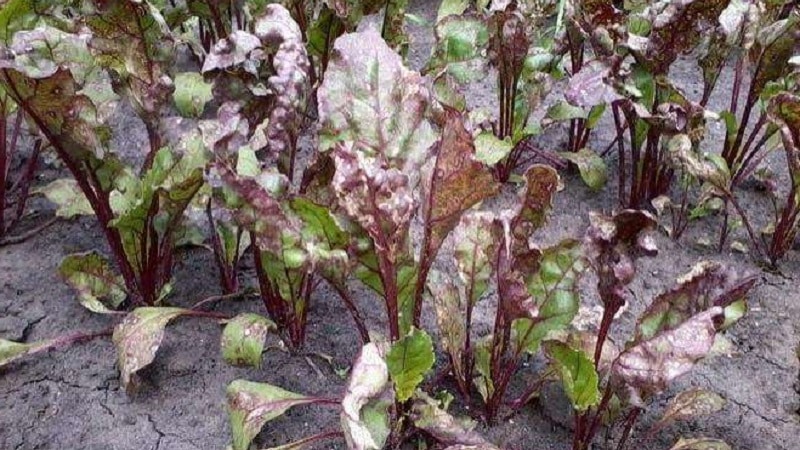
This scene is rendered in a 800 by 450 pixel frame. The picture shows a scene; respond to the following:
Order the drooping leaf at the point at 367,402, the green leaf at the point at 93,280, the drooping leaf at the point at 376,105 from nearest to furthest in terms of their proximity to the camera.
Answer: the drooping leaf at the point at 367,402, the drooping leaf at the point at 376,105, the green leaf at the point at 93,280

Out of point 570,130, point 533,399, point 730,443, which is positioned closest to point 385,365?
point 533,399

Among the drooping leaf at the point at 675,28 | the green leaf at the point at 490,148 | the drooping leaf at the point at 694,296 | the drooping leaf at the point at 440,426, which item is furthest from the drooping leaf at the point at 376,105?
the drooping leaf at the point at 675,28

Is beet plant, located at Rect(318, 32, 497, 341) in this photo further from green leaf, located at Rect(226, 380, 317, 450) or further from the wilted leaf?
the wilted leaf

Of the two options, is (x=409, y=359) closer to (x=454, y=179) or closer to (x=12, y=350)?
(x=454, y=179)

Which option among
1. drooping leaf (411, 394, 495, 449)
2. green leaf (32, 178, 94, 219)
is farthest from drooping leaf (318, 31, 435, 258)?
green leaf (32, 178, 94, 219)

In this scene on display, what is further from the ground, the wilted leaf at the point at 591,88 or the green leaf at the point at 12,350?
the wilted leaf at the point at 591,88

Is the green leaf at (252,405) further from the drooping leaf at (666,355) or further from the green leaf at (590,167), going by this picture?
the green leaf at (590,167)

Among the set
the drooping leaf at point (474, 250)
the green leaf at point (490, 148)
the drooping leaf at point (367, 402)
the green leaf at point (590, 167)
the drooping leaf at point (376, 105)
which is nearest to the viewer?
the drooping leaf at point (367, 402)
